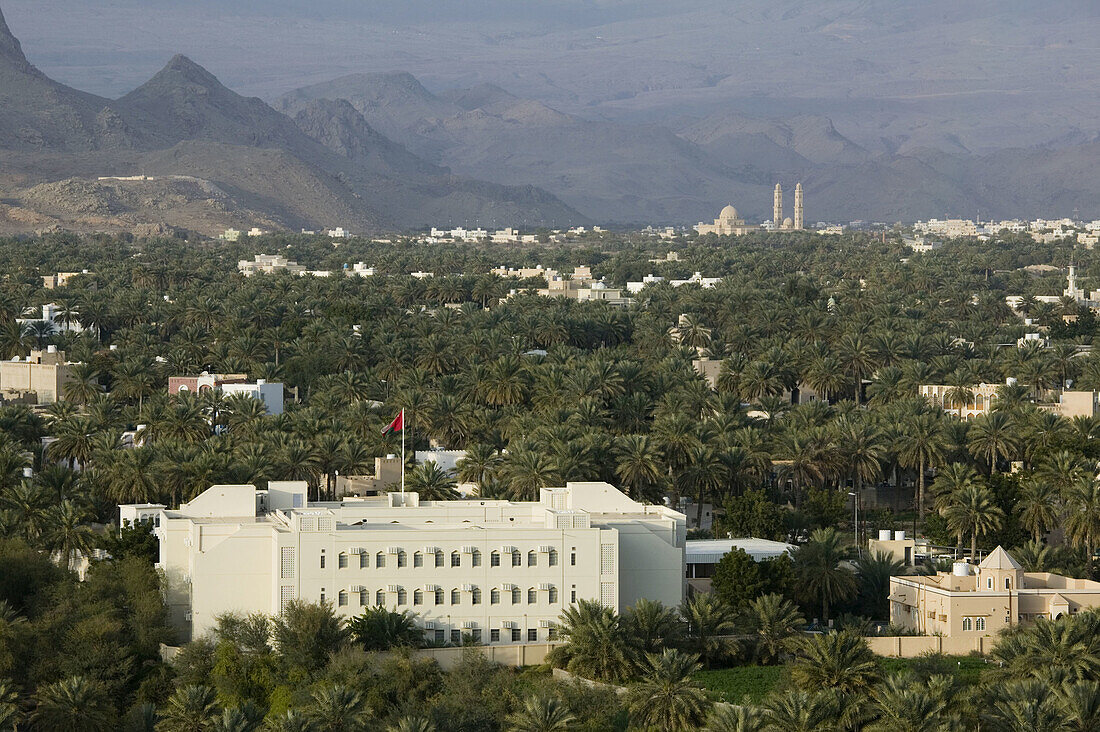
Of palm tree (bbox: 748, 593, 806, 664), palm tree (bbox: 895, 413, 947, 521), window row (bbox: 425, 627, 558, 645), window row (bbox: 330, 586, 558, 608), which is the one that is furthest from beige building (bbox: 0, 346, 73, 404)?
palm tree (bbox: 748, 593, 806, 664)

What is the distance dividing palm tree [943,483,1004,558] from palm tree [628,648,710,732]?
18802 millimetres

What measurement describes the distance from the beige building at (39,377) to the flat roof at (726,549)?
125 feet

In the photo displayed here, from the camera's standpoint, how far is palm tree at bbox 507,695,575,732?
4209 cm

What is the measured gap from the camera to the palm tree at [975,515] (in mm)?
61438

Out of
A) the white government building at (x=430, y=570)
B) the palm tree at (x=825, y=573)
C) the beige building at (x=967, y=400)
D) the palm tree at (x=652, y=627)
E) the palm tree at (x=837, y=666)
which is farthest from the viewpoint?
the beige building at (x=967, y=400)

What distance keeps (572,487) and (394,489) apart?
9.33 meters

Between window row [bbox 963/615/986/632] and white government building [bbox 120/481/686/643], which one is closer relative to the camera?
white government building [bbox 120/481/686/643]

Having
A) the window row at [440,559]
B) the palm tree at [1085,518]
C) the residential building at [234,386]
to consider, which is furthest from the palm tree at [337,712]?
the residential building at [234,386]

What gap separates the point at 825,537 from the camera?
179ft

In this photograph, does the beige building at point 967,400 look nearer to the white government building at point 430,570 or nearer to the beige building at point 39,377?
the white government building at point 430,570

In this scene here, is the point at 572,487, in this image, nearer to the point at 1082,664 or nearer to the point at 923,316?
the point at 1082,664

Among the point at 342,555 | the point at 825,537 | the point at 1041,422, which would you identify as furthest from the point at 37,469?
the point at 1041,422

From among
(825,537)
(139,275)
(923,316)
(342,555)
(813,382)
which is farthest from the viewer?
(139,275)

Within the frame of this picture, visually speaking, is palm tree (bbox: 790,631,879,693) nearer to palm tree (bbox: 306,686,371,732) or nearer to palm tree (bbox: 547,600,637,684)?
Answer: palm tree (bbox: 547,600,637,684)
